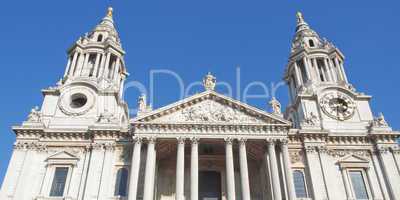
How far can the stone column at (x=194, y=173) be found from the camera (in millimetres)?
27334

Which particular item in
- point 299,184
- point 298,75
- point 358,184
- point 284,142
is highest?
point 298,75

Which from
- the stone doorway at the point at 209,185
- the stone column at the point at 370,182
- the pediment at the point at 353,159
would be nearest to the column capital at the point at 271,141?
the stone doorway at the point at 209,185

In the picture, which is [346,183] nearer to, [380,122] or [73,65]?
[380,122]

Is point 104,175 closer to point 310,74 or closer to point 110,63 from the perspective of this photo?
point 110,63

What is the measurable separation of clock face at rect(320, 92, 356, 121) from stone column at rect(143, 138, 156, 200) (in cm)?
1563

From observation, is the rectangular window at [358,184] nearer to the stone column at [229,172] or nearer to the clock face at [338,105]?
the clock face at [338,105]

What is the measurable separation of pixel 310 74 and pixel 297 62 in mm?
2709

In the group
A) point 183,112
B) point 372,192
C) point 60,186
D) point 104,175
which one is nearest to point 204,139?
point 183,112

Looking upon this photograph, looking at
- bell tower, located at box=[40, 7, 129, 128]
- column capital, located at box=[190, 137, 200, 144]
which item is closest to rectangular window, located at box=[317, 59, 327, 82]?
column capital, located at box=[190, 137, 200, 144]

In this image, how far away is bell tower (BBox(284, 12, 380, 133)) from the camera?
34.8m

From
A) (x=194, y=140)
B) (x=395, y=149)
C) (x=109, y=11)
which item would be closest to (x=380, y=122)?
(x=395, y=149)

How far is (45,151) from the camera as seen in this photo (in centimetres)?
3122

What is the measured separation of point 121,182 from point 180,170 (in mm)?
4642

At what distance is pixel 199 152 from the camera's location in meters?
32.8
